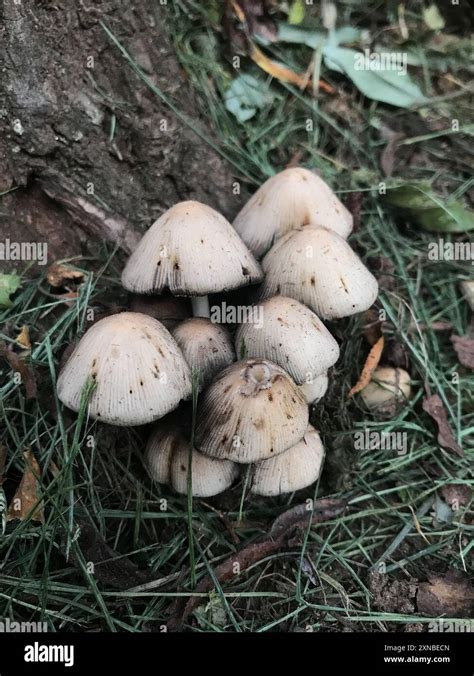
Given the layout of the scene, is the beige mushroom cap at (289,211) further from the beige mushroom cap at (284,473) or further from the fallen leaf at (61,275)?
the beige mushroom cap at (284,473)

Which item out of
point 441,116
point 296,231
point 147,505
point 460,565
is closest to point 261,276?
point 296,231

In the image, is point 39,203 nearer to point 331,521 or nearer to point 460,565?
point 331,521

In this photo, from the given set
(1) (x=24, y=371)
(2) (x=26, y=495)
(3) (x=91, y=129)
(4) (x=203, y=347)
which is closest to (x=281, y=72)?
(3) (x=91, y=129)

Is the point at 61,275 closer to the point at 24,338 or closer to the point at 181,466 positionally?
the point at 24,338

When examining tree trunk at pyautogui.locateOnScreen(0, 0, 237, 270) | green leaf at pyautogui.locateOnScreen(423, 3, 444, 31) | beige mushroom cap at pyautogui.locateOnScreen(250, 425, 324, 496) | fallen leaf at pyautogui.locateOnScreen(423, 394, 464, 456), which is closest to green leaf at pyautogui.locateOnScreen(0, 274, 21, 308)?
tree trunk at pyautogui.locateOnScreen(0, 0, 237, 270)

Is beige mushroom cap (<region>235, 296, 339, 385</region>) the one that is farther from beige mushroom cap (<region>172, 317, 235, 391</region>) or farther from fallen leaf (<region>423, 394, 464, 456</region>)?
fallen leaf (<region>423, 394, 464, 456</region>)

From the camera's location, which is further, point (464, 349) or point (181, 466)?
point (464, 349)
